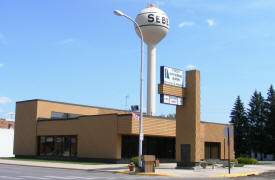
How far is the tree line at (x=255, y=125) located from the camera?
66500mm

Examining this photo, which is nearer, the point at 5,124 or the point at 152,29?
the point at 152,29

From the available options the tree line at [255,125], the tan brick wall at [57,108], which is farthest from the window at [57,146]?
the tree line at [255,125]

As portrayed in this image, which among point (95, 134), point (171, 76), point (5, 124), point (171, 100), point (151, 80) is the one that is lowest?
point (95, 134)

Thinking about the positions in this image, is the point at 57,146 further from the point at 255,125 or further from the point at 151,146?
the point at 255,125

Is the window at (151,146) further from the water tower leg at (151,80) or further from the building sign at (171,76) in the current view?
the building sign at (171,76)

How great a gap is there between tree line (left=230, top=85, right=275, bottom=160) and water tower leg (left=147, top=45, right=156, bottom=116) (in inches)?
965

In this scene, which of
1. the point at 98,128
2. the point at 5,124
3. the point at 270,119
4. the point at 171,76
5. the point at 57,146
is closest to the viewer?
the point at 171,76

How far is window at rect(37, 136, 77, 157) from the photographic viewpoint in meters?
41.7

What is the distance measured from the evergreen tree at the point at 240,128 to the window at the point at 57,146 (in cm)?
3709

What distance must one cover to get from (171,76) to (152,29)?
20568mm


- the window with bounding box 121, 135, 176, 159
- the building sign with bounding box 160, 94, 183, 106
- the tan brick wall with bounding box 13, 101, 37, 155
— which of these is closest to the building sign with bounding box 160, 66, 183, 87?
the building sign with bounding box 160, 94, 183, 106

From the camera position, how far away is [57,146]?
43.3m

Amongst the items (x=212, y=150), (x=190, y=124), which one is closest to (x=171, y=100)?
(x=190, y=124)

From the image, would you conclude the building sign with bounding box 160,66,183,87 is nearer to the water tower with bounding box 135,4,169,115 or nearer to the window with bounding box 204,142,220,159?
the window with bounding box 204,142,220,159
